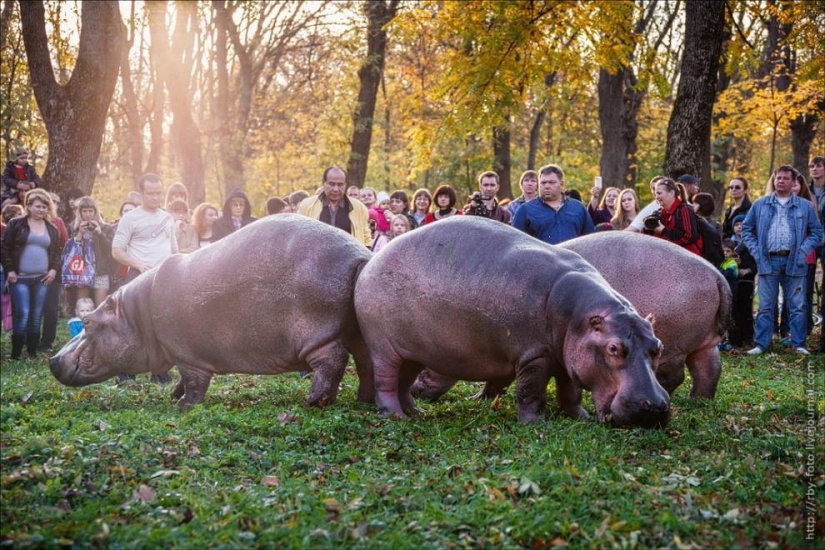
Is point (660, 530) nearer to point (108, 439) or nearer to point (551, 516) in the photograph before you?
point (551, 516)

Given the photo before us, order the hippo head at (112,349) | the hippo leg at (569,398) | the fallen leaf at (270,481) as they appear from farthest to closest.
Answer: the hippo head at (112,349) → the hippo leg at (569,398) → the fallen leaf at (270,481)

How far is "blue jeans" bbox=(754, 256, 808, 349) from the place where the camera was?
12570 millimetres

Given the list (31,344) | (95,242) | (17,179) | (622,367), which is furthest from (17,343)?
(622,367)

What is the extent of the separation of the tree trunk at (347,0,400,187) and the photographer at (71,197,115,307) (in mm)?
9066

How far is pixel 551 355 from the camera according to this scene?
709cm

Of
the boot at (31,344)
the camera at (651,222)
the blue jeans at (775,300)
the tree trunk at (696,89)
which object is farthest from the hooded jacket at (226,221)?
the blue jeans at (775,300)

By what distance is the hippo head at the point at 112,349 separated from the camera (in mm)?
8883

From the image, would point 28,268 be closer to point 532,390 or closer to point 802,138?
point 532,390

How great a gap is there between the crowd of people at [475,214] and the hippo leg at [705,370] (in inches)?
100

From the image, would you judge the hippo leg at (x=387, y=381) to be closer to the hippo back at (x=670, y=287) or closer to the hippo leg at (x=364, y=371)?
the hippo leg at (x=364, y=371)

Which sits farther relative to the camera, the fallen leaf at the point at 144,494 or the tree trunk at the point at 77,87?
the tree trunk at the point at 77,87

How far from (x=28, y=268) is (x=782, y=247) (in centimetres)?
1107

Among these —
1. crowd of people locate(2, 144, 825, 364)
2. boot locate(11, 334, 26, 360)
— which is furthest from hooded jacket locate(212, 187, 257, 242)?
boot locate(11, 334, 26, 360)

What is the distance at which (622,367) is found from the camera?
21.1ft
